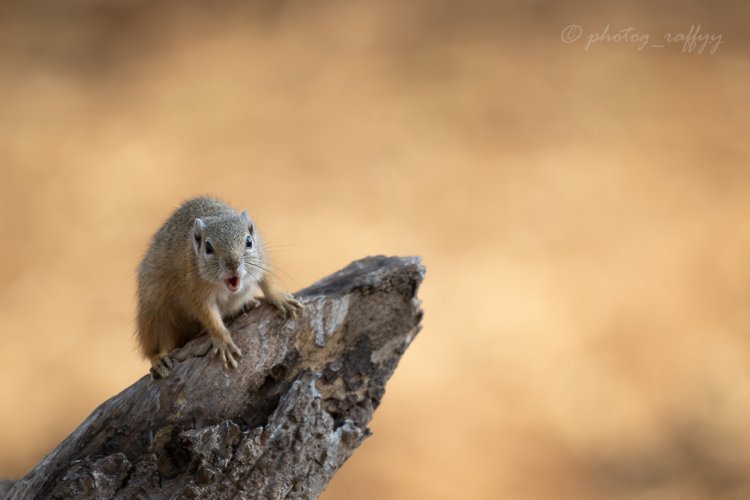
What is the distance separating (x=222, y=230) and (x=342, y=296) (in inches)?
24.8

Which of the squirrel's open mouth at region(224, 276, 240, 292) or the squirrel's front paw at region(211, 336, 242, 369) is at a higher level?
the squirrel's open mouth at region(224, 276, 240, 292)

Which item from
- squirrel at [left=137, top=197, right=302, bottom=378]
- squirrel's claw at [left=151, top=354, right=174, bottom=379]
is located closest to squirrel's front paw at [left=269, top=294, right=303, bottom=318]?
squirrel at [left=137, top=197, right=302, bottom=378]

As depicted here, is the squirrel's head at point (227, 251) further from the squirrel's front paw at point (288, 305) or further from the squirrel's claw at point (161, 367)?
the squirrel's claw at point (161, 367)

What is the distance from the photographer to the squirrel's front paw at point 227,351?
3.84m

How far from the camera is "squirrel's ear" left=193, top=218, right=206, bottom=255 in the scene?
405cm

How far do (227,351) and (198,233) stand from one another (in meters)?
0.59

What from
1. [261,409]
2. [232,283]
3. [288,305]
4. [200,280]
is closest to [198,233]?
[200,280]

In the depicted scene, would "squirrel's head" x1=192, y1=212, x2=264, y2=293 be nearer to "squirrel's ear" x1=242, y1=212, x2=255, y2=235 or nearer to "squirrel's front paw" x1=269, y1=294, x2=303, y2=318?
"squirrel's ear" x1=242, y1=212, x2=255, y2=235

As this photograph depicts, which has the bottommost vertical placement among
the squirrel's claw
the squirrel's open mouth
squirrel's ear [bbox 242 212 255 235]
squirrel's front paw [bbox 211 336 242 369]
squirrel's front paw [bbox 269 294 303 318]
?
the squirrel's claw

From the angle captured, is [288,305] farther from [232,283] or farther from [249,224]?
[249,224]

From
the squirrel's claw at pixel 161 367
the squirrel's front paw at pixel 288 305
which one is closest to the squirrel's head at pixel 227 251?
the squirrel's front paw at pixel 288 305

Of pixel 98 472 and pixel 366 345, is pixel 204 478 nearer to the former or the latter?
pixel 98 472

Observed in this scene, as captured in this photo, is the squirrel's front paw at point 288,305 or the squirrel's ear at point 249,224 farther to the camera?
the squirrel's ear at point 249,224

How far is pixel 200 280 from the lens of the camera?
407 cm
